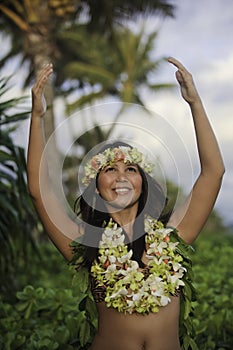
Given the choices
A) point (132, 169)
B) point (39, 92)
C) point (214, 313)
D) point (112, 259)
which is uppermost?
point (39, 92)

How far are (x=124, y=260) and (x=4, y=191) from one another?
3036 mm

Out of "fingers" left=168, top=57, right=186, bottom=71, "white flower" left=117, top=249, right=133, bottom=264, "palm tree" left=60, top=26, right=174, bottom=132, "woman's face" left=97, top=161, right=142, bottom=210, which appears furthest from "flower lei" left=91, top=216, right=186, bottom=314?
"palm tree" left=60, top=26, right=174, bottom=132

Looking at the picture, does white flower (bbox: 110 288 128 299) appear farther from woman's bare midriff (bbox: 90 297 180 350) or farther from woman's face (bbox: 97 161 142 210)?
woman's face (bbox: 97 161 142 210)

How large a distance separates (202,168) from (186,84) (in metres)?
0.35

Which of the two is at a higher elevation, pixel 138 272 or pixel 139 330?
pixel 138 272

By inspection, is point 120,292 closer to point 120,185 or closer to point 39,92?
point 120,185

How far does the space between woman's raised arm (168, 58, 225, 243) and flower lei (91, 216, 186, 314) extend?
134 millimetres

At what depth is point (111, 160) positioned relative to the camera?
2840 millimetres

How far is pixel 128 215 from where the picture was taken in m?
2.84

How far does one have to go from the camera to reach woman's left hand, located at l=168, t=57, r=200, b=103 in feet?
9.11

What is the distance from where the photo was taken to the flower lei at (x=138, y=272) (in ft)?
8.69

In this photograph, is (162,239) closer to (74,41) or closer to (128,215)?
(128,215)

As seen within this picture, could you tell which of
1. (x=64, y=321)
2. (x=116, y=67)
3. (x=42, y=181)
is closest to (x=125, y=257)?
(x=42, y=181)

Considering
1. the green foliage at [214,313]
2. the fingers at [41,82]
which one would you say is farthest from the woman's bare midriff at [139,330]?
the fingers at [41,82]
